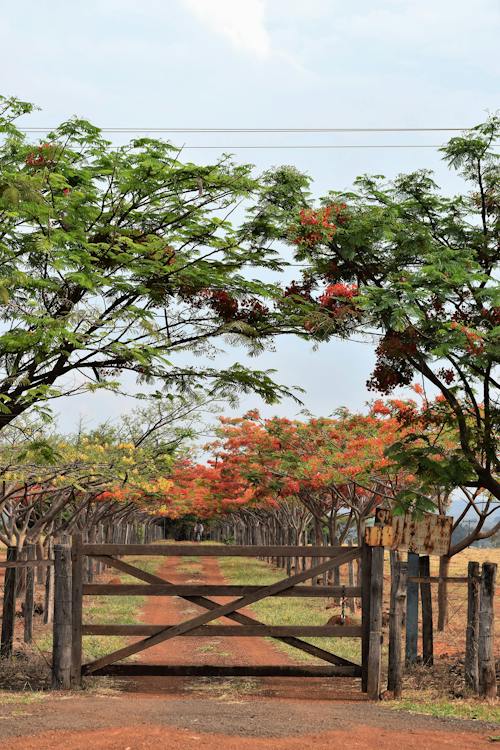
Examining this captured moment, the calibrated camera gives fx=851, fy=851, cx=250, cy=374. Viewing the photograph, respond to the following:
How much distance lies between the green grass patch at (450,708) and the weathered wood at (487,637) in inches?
11.8

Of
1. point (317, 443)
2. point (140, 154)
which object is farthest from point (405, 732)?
point (317, 443)

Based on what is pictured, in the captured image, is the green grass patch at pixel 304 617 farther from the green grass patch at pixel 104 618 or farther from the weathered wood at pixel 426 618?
the green grass patch at pixel 104 618

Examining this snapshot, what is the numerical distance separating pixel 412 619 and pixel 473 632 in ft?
8.51

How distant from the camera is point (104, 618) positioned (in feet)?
73.8

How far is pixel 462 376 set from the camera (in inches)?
505

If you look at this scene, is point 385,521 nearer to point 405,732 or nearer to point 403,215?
point 405,732

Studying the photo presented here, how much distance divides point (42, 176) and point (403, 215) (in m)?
5.98

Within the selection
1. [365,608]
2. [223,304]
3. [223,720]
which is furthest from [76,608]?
[223,304]

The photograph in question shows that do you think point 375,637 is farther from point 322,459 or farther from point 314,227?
point 322,459

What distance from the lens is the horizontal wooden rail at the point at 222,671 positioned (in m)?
11.4

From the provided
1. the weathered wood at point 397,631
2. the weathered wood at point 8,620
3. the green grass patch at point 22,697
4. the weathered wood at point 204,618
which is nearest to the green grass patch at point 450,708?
the weathered wood at point 397,631

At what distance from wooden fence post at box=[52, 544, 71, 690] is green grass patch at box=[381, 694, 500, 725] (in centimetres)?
427

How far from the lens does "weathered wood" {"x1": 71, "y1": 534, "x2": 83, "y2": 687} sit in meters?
11.6

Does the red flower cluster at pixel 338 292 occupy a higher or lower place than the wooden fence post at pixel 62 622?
higher
